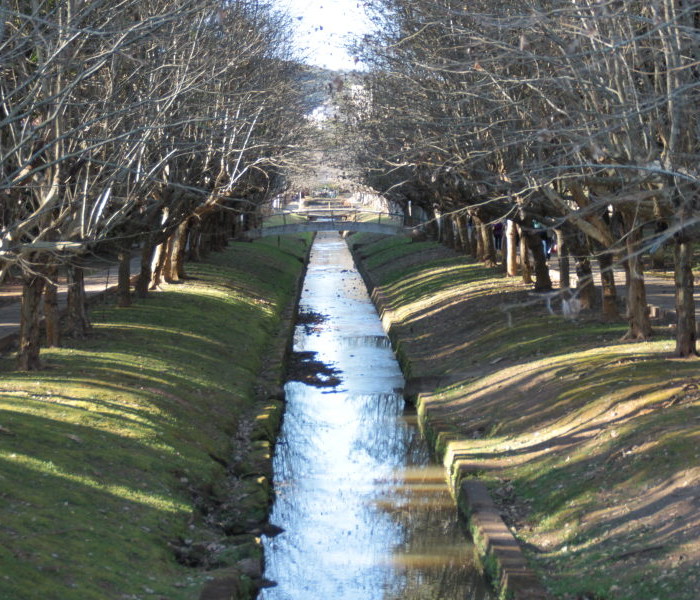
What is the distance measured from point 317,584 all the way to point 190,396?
7.27 metres

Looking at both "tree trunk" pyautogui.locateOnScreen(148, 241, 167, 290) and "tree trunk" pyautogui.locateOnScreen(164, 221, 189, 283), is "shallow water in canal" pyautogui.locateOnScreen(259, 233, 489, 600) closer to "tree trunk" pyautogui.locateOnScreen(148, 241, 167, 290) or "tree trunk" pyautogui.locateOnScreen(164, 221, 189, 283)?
"tree trunk" pyautogui.locateOnScreen(148, 241, 167, 290)

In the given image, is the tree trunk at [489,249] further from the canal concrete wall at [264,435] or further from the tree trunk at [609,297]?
the tree trunk at [609,297]

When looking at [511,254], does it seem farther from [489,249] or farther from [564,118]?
[564,118]

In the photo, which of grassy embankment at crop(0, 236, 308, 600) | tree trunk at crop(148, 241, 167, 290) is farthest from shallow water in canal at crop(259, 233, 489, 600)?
tree trunk at crop(148, 241, 167, 290)

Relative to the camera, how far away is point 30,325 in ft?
61.8

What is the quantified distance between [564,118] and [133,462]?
855 cm

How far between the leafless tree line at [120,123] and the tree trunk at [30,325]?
3 cm

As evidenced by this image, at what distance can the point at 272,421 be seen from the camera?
21078mm

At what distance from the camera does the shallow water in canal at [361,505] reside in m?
13.8

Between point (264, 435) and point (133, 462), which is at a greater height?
point (133, 462)

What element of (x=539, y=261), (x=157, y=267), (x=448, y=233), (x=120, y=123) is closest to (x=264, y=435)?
(x=120, y=123)

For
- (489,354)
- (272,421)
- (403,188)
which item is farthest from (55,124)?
(403,188)

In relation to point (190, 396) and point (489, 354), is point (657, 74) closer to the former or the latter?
point (190, 396)

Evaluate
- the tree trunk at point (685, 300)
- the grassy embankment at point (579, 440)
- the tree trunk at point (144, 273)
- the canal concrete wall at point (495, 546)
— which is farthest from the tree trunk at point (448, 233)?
the tree trunk at point (685, 300)
